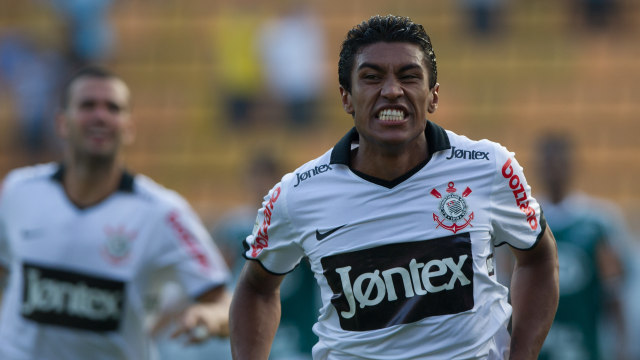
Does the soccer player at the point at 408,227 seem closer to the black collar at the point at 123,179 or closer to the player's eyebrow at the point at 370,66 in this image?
the player's eyebrow at the point at 370,66

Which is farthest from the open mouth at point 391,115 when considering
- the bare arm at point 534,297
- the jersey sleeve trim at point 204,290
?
the jersey sleeve trim at point 204,290

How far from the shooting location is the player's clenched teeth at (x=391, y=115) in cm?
350

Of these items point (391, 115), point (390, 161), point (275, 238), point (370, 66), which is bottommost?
point (275, 238)

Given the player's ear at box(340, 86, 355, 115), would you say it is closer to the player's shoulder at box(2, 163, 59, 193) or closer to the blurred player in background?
the player's shoulder at box(2, 163, 59, 193)

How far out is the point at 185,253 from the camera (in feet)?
18.2

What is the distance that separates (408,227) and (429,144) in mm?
323

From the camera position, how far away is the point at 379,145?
11.9 feet

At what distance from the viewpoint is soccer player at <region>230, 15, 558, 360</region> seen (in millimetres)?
3510

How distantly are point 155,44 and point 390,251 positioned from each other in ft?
35.4

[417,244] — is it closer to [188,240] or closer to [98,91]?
[188,240]

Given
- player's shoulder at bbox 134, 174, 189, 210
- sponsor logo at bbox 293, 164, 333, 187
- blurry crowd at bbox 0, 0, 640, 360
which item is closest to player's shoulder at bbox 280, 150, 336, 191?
sponsor logo at bbox 293, 164, 333, 187

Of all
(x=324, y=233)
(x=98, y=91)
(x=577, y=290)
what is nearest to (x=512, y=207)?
(x=324, y=233)

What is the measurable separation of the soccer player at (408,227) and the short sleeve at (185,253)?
1760 mm

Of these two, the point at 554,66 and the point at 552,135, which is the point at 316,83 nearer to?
the point at 554,66
